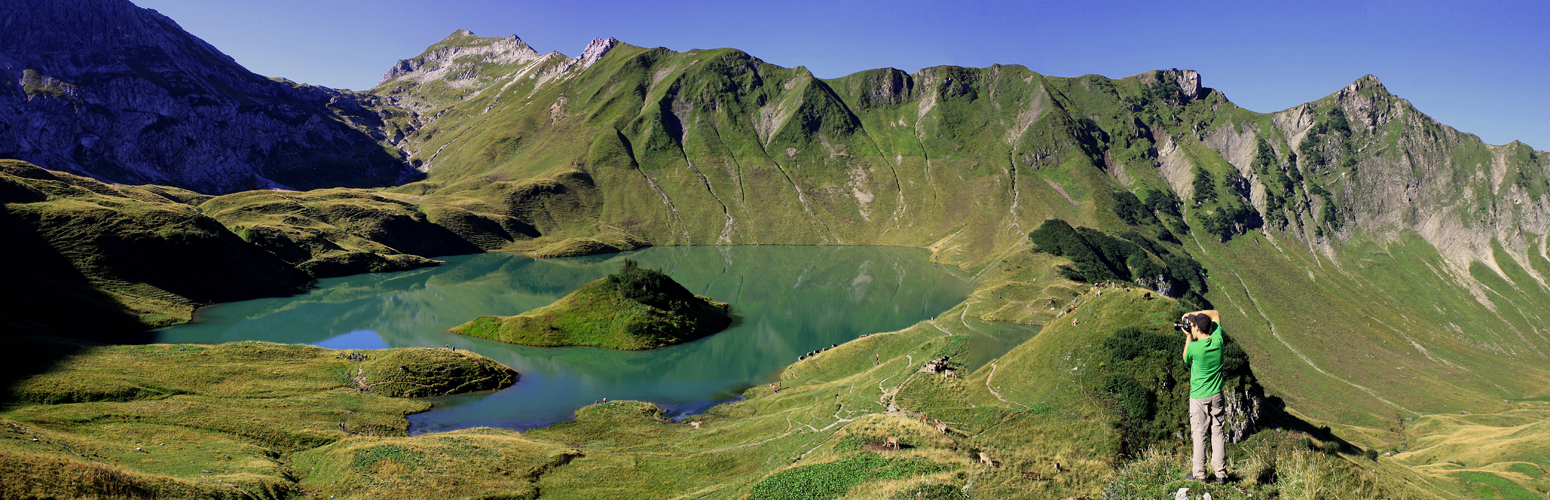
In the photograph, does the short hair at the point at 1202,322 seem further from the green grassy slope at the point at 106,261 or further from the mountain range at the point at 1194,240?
the green grassy slope at the point at 106,261

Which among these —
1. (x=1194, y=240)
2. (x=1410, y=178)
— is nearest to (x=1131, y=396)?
(x=1194, y=240)

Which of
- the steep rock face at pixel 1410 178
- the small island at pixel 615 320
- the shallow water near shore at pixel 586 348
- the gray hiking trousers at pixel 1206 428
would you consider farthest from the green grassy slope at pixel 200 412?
the steep rock face at pixel 1410 178

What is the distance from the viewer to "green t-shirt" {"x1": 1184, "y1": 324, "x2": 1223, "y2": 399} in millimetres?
10984

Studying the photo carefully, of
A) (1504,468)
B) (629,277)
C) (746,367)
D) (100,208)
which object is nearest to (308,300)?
(100,208)

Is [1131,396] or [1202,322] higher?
[1202,322]

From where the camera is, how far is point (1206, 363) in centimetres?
1105

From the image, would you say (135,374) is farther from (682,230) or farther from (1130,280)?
(682,230)

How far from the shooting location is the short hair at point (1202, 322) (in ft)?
36.6

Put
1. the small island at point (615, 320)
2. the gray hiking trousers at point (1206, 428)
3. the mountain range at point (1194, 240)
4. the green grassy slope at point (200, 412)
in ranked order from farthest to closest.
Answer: the mountain range at point (1194, 240) < the small island at point (615, 320) < the green grassy slope at point (200, 412) < the gray hiking trousers at point (1206, 428)

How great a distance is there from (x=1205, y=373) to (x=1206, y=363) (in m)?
0.18

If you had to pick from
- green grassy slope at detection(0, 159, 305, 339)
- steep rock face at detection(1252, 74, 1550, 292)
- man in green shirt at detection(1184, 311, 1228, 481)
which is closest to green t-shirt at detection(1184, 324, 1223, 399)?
man in green shirt at detection(1184, 311, 1228, 481)

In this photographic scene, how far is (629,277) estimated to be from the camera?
76.4 m

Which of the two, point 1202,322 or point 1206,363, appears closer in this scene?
point 1206,363

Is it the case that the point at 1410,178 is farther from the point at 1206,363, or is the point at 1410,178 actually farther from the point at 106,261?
the point at 106,261
